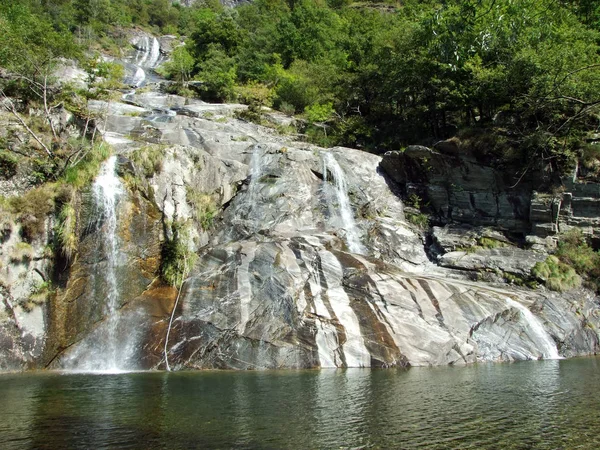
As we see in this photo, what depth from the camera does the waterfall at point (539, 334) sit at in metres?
17.2

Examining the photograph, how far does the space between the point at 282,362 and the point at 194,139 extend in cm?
1587

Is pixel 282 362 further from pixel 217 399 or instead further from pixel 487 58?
pixel 487 58

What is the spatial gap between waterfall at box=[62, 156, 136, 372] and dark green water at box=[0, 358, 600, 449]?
5.76 feet

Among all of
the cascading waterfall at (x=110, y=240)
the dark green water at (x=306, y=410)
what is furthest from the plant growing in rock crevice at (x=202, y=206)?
the dark green water at (x=306, y=410)

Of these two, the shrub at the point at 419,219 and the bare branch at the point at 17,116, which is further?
the shrub at the point at 419,219

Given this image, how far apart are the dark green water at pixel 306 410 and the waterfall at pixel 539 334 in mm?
3679

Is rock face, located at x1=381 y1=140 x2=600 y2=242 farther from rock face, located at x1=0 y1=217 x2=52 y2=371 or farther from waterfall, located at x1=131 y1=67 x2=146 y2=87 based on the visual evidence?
waterfall, located at x1=131 y1=67 x2=146 y2=87

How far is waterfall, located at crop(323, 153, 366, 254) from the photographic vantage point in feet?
74.0

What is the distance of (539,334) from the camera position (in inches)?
690

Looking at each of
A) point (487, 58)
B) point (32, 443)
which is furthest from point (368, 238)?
point (32, 443)

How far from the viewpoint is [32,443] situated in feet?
24.0

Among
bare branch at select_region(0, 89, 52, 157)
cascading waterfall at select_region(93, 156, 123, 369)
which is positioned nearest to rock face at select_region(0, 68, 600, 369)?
cascading waterfall at select_region(93, 156, 123, 369)

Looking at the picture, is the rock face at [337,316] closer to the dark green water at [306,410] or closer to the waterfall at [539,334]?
the waterfall at [539,334]

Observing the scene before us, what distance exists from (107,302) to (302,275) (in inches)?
282
